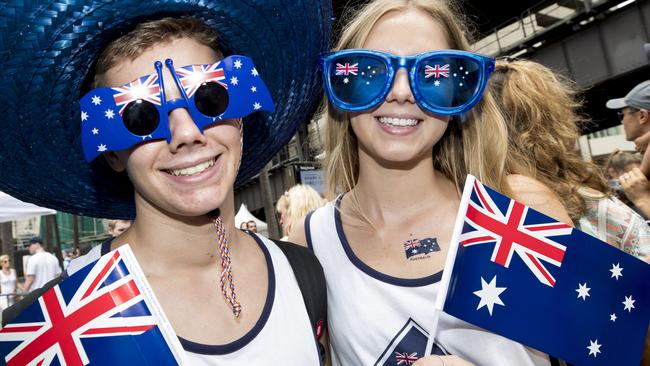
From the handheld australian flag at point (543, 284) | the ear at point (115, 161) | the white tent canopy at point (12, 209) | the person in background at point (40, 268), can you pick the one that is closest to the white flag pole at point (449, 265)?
the handheld australian flag at point (543, 284)

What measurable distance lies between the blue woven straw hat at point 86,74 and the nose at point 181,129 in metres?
0.33

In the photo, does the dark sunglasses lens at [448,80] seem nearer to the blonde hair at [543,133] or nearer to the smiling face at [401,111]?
the smiling face at [401,111]

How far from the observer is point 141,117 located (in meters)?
1.65

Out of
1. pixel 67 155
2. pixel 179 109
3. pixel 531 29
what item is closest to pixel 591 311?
pixel 179 109

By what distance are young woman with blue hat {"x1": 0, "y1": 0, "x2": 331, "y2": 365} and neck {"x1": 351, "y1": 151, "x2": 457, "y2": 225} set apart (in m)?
0.53

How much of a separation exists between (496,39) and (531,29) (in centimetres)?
155

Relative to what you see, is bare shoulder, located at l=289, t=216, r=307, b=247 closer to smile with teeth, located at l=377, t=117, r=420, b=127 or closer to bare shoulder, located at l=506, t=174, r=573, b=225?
smile with teeth, located at l=377, t=117, r=420, b=127

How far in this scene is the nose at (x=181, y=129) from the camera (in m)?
1.67

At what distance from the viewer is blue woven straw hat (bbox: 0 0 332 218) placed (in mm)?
1556

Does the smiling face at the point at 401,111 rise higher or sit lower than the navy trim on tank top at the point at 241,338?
higher

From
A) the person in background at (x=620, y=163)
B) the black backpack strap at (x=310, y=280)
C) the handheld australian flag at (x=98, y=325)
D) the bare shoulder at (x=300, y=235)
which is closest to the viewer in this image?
the handheld australian flag at (x=98, y=325)

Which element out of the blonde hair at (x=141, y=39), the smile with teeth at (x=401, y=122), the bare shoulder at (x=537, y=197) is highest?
the blonde hair at (x=141, y=39)

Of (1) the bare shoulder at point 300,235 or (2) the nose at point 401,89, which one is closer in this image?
(2) the nose at point 401,89

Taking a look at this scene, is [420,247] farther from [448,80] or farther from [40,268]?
[40,268]
